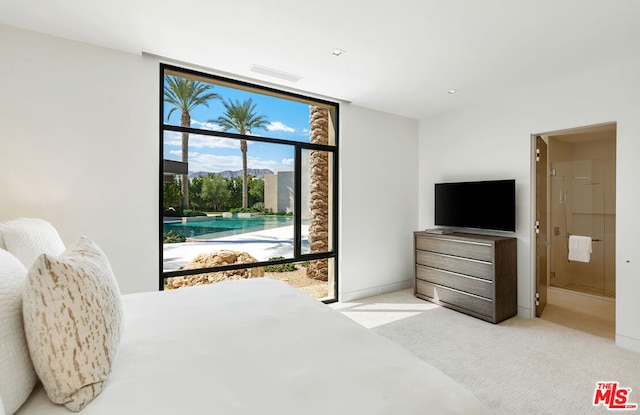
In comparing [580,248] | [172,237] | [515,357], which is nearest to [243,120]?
[172,237]

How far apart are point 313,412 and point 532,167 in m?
3.78

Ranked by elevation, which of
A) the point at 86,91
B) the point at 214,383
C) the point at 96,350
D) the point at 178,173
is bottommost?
the point at 214,383

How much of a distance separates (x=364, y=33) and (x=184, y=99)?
6.20ft

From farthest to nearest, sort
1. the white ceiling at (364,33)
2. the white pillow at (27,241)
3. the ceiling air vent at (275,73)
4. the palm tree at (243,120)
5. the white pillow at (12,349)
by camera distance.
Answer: the palm tree at (243,120) < the ceiling air vent at (275,73) < the white ceiling at (364,33) < the white pillow at (27,241) < the white pillow at (12,349)

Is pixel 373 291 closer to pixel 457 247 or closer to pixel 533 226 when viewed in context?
pixel 457 247

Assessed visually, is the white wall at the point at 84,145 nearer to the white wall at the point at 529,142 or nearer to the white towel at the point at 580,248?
the white wall at the point at 529,142

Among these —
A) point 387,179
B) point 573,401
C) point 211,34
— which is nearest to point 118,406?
point 211,34

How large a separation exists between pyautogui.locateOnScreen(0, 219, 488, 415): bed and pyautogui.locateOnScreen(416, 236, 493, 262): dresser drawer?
2.59 meters

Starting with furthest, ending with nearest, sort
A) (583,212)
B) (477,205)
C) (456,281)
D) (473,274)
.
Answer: (583,212) → (477,205) → (456,281) → (473,274)

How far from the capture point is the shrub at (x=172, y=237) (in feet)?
10.1

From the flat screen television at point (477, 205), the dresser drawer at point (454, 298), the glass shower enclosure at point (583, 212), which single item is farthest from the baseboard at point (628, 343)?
the glass shower enclosure at point (583, 212)

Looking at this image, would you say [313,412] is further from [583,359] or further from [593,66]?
[593,66]

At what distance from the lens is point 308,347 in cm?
125

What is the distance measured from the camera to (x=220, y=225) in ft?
11.1
